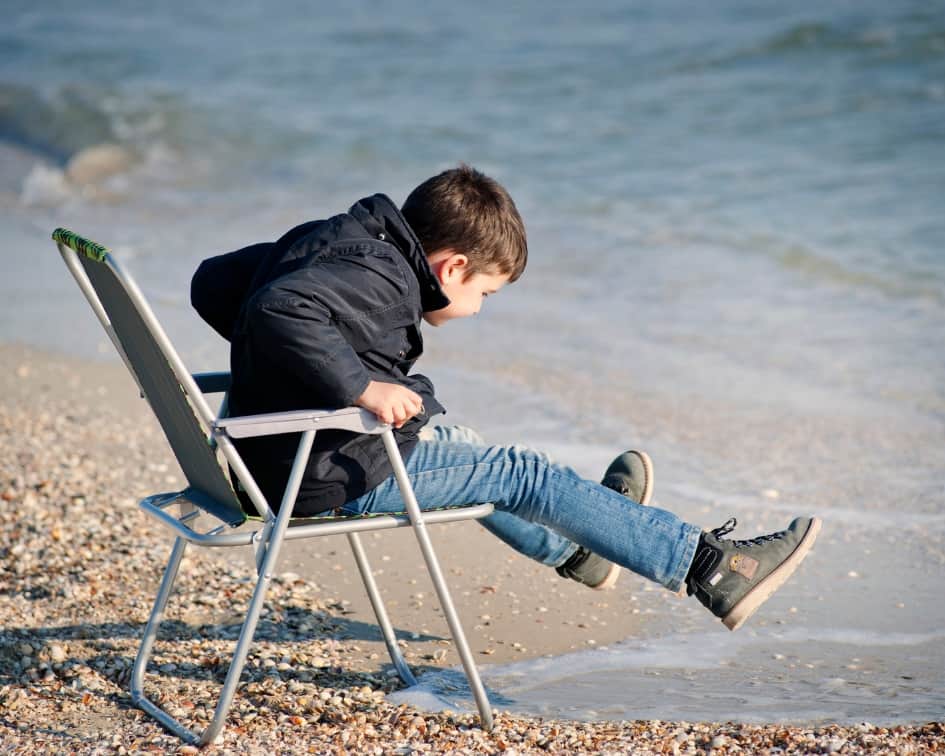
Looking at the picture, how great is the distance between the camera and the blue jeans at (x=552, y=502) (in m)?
2.98

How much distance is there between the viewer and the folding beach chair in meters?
2.62

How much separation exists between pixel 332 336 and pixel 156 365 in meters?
0.45

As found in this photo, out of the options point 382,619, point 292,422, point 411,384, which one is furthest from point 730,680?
point 292,422

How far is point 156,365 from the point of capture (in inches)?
110

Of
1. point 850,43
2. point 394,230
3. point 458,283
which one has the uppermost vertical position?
point 850,43

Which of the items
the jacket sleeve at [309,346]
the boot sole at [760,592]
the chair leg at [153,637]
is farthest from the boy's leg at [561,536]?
the chair leg at [153,637]

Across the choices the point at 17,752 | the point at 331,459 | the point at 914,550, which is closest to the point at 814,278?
the point at 914,550

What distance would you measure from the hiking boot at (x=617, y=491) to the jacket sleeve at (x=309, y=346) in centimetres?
94

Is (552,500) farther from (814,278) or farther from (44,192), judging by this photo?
(44,192)

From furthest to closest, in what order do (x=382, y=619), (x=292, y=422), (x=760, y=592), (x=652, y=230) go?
(x=652, y=230)
(x=382, y=619)
(x=760, y=592)
(x=292, y=422)

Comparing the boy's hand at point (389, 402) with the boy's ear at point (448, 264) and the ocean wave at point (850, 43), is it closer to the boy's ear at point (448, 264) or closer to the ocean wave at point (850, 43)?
the boy's ear at point (448, 264)

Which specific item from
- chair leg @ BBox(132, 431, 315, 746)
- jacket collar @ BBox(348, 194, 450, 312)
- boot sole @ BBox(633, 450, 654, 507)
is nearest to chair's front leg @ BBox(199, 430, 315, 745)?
chair leg @ BBox(132, 431, 315, 746)

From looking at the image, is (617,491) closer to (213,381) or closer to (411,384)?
(411,384)

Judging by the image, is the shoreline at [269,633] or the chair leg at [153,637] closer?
the shoreline at [269,633]
